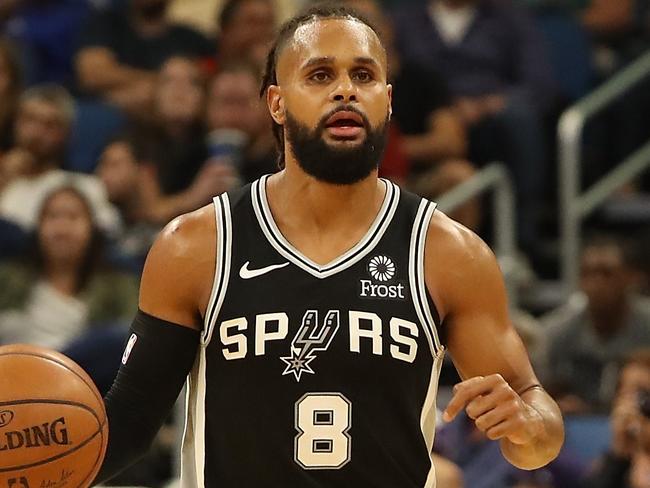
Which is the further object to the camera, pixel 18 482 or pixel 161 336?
pixel 161 336

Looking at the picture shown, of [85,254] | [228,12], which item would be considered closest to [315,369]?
[85,254]

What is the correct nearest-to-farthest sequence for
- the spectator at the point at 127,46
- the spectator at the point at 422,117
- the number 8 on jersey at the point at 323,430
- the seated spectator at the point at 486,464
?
1. the number 8 on jersey at the point at 323,430
2. the seated spectator at the point at 486,464
3. the spectator at the point at 422,117
4. the spectator at the point at 127,46

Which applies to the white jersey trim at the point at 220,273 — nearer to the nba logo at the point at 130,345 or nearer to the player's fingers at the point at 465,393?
the nba logo at the point at 130,345

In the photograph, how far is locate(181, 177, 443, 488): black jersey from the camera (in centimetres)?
345

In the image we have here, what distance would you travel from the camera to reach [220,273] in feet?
11.7

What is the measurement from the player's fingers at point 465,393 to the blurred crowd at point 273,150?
2530 millimetres

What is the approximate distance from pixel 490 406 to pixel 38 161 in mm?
5053

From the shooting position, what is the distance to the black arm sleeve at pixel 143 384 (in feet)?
11.8

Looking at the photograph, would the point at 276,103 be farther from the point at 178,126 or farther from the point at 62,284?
the point at 178,126

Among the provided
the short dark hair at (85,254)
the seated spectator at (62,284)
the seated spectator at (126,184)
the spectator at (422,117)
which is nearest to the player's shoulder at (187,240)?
the seated spectator at (62,284)

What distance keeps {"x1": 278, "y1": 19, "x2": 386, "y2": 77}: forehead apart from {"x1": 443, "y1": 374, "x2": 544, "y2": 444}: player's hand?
0.84m

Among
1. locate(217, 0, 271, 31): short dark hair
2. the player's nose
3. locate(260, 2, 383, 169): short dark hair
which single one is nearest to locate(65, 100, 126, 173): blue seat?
locate(217, 0, 271, 31): short dark hair

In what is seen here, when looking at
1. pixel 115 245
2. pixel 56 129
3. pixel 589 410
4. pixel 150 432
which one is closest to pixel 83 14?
pixel 56 129

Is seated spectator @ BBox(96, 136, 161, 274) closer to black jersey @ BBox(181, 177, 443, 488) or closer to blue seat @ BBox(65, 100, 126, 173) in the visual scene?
blue seat @ BBox(65, 100, 126, 173)
